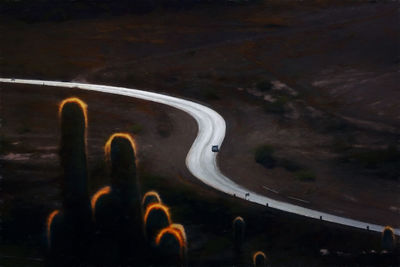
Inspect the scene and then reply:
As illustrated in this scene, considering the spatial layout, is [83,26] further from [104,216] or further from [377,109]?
[104,216]

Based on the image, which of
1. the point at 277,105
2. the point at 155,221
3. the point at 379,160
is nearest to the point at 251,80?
the point at 277,105

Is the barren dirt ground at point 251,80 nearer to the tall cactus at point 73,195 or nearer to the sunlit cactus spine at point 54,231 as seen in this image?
the tall cactus at point 73,195

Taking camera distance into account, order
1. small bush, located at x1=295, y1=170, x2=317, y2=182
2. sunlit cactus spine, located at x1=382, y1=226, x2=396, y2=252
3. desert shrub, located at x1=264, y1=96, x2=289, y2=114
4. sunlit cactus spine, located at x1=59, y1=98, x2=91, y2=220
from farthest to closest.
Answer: desert shrub, located at x1=264, y1=96, x2=289, y2=114, small bush, located at x1=295, y1=170, x2=317, y2=182, sunlit cactus spine, located at x1=382, y1=226, x2=396, y2=252, sunlit cactus spine, located at x1=59, y1=98, x2=91, y2=220

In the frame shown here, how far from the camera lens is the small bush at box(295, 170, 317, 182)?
1789 inches

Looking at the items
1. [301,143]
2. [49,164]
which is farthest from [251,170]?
[49,164]

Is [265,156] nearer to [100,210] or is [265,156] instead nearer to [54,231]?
[100,210]

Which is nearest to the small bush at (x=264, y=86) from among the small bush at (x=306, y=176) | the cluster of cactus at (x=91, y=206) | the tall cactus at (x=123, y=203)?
the small bush at (x=306, y=176)

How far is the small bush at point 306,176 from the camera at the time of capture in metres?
45.4

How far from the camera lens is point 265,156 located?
50438 mm

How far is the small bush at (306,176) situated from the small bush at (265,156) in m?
3.16

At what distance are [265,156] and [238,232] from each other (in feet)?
72.9

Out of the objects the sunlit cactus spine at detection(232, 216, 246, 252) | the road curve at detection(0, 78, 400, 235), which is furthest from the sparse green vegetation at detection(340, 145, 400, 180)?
the sunlit cactus spine at detection(232, 216, 246, 252)

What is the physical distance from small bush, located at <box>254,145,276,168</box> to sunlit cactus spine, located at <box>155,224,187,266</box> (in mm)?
30437

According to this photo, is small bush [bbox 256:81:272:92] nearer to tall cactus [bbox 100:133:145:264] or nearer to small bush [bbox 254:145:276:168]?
small bush [bbox 254:145:276:168]
